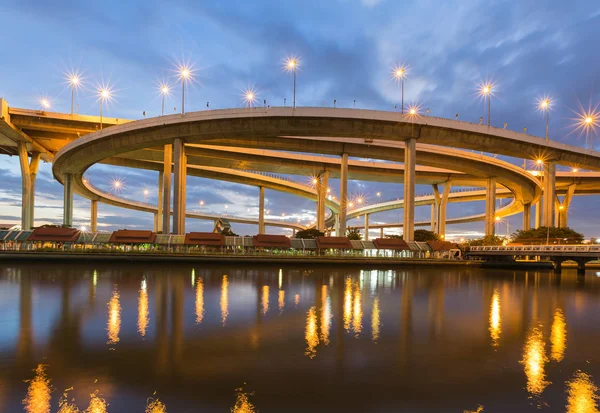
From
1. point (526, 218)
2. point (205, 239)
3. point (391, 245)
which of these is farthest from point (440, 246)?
point (526, 218)

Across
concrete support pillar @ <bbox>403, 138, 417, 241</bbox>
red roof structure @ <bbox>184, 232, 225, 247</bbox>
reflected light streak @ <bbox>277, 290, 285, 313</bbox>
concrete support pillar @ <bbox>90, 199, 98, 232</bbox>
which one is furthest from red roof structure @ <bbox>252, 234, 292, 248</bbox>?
concrete support pillar @ <bbox>90, 199, 98, 232</bbox>

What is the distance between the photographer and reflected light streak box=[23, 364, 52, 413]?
6.32m

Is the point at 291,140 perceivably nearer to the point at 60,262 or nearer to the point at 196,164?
the point at 196,164

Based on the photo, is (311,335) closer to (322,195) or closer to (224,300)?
(224,300)

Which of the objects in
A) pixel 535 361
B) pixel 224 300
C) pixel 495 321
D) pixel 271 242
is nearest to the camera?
pixel 535 361

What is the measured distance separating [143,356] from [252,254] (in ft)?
110

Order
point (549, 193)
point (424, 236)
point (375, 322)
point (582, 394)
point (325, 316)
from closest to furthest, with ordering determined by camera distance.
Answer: point (582, 394)
point (375, 322)
point (325, 316)
point (549, 193)
point (424, 236)

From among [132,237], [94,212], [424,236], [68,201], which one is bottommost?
[132,237]

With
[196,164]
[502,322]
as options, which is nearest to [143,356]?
[502,322]

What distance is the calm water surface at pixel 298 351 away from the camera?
→ 7031 mm

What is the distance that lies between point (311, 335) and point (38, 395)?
6909 millimetres

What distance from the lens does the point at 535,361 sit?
9547 millimetres

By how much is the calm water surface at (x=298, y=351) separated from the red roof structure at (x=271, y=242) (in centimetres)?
2713

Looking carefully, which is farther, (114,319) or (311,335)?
(114,319)
